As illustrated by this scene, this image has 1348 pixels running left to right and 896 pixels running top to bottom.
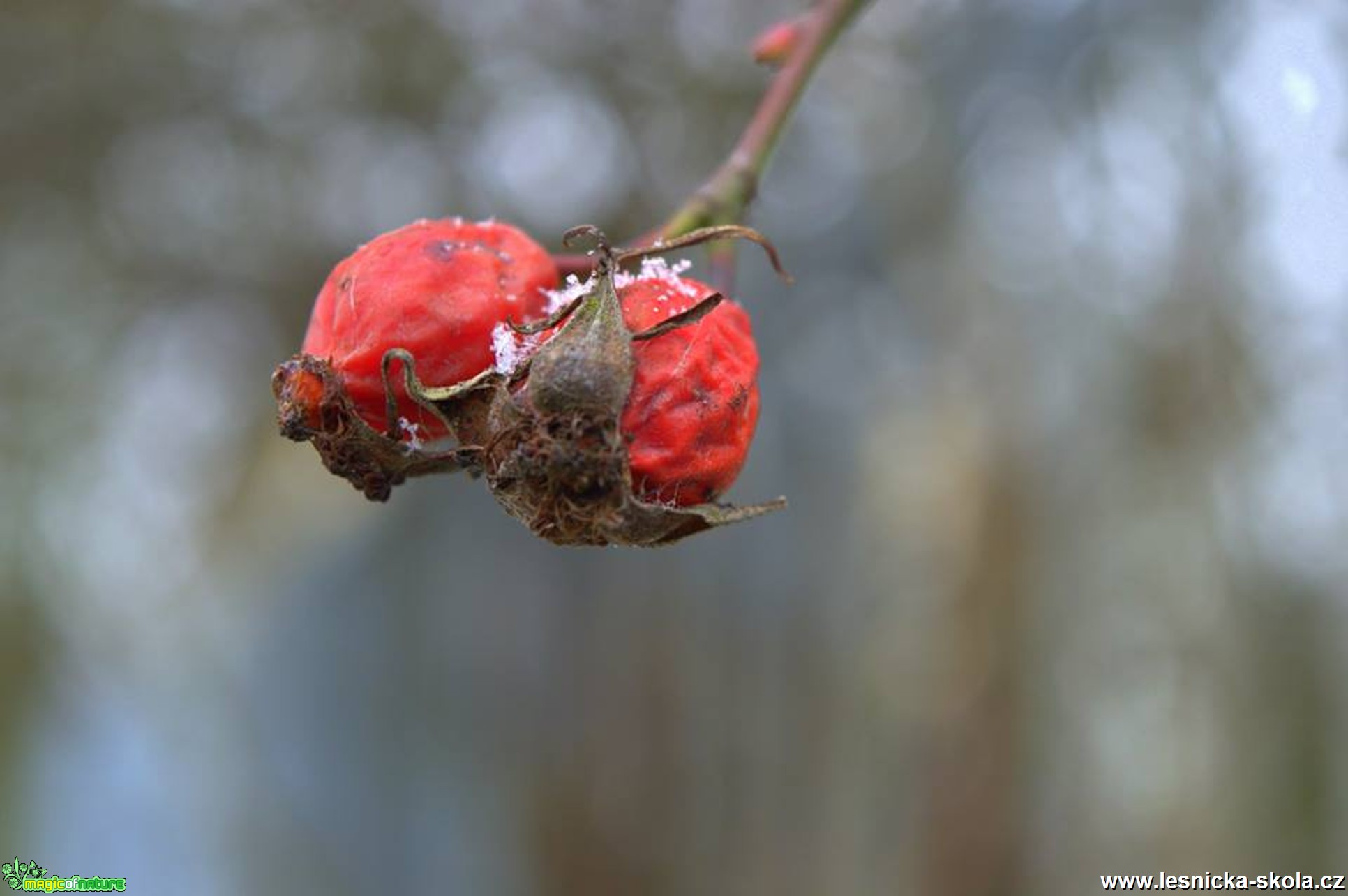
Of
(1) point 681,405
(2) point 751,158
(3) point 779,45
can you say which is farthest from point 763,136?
(1) point 681,405

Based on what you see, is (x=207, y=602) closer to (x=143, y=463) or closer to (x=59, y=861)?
(x=143, y=463)

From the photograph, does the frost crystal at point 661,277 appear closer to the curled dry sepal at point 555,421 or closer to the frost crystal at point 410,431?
the curled dry sepal at point 555,421

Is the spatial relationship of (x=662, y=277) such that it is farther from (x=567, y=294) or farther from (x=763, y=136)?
(x=763, y=136)

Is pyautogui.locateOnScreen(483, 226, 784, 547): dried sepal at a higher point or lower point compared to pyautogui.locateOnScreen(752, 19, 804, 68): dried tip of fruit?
lower

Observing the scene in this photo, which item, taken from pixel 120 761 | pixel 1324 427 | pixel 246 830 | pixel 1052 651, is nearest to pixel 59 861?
pixel 120 761

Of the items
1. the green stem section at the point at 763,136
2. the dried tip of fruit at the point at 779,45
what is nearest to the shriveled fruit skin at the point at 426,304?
the green stem section at the point at 763,136

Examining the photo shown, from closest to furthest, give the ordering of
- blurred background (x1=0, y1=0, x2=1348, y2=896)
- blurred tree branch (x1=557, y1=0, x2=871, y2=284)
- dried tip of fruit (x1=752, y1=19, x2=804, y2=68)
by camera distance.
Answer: blurred tree branch (x1=557, y1=0, x2=871, y2=284) < dried tip of fruit (x1=752, y1=19, x2=804, y2=68) < blurred background (x1=0, y1=0, x2=1348, y2=896)

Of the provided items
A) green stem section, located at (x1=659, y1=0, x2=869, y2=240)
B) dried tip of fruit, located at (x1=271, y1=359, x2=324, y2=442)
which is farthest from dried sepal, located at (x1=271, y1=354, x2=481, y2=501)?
green stem section, located at (x1=659, y1=0, x2=869, y2=240)

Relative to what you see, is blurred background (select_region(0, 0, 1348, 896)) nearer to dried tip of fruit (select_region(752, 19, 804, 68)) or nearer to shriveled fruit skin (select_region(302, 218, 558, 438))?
dried tip of fruit (select_region(752, 19, 804, 68))
